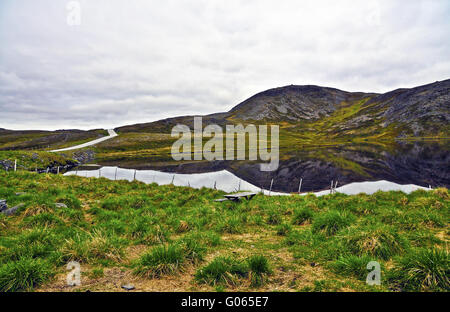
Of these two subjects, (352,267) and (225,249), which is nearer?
(352,267)

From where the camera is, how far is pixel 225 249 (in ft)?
31.3

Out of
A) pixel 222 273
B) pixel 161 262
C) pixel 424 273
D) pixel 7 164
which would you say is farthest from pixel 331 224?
pixel 7 164

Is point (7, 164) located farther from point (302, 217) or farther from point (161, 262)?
point (302, 217)

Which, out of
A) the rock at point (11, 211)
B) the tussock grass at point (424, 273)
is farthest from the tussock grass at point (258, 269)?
the rock at point (11, 211)

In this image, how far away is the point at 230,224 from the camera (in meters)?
12.1

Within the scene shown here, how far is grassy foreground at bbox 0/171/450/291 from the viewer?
651cm

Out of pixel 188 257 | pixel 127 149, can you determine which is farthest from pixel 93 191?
pixel 127 149

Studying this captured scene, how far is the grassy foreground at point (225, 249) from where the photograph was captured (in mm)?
6512

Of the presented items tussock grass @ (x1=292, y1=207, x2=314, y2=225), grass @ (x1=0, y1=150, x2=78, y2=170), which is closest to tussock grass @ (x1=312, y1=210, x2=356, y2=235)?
tussock grass @ (x1=292, y1=207, x2=314, y2=225)

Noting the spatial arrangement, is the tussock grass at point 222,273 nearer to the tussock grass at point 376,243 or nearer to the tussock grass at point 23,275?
the tussock grass at point 376,243

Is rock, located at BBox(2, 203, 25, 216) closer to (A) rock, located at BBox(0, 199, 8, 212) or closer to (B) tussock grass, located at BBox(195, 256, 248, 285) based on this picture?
(A) rock, located at BBox(0, 199, 8, 212)

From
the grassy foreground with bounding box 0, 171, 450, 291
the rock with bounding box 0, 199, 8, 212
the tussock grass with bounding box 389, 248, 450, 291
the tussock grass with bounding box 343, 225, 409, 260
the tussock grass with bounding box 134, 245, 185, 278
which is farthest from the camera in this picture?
the rock with bounding box 0, 199, 8, 212
